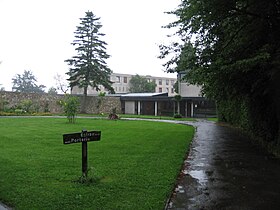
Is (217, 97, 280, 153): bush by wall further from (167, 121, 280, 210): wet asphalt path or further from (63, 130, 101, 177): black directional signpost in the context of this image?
(63, 130, 101, 177): black directional signpost

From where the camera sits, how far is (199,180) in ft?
19.1

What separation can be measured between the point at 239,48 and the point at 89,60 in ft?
106

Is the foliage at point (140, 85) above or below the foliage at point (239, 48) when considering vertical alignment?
above

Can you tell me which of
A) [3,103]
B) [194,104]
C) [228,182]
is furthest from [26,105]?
[228,182]

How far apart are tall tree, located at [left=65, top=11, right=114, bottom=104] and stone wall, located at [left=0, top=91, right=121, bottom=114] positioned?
8.26 ft

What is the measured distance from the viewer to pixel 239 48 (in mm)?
8234

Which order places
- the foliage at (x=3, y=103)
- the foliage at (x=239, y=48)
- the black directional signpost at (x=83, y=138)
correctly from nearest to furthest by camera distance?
the black directional signpost at (x=83, y=138)
the foliage at (x=239, y=48)
the foliage at (x=3, y=103)

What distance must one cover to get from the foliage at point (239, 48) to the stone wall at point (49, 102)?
2764 centimetres

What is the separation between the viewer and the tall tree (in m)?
38.8

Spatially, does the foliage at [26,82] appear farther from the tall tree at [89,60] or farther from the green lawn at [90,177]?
the green lawn at [90,177]

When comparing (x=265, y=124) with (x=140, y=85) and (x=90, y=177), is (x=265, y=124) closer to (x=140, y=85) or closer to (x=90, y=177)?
(x=90, y=177)

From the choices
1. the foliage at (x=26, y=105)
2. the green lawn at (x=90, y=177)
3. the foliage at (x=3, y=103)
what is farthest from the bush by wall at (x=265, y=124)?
the foliage at (x=3, y=103)

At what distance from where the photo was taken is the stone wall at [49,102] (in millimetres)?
33562

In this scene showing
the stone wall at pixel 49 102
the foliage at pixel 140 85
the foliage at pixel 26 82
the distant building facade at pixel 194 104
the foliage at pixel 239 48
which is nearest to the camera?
the foliage at pixel 239 48
